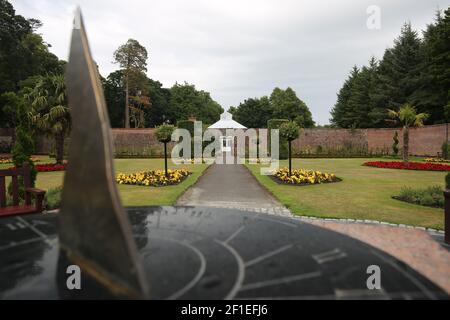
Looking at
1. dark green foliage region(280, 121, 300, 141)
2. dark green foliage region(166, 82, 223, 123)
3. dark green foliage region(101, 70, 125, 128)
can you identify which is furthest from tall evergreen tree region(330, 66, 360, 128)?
dark green foliage region(280, 121, 300, 141)

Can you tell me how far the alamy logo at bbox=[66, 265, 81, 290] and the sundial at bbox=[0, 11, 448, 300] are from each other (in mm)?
27

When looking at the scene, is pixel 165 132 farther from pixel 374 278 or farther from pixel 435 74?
pixel 435 74

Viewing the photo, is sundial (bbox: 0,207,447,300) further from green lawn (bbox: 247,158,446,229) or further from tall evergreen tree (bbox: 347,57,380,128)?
tall evergreen tree (bbox: 347,57,380,128)

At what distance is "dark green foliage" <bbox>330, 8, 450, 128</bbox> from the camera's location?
2927cm

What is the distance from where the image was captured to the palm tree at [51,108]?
16.8 meters

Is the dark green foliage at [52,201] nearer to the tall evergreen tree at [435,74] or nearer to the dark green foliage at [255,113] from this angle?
the tall evergreen tree at [435,74]

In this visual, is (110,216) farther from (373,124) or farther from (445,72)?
(373,124)

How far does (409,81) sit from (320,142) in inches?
481

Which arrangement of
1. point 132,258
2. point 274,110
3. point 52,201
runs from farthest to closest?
1. point 274,110
2. point 52,201
3. point 132,258

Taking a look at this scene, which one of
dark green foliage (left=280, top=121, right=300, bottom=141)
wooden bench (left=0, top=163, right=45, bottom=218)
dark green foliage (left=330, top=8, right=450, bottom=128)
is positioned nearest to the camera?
wooden bench (left=0, top=163, right=45, bottom=218)

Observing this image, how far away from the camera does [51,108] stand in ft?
55.7

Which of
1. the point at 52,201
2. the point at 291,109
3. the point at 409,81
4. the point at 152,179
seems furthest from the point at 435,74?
the point at 52,201
